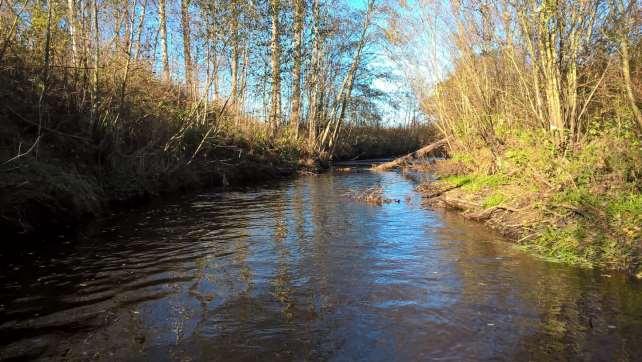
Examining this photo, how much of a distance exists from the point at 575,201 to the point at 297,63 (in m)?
21.7

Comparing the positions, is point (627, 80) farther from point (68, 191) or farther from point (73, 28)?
point (73, 28)

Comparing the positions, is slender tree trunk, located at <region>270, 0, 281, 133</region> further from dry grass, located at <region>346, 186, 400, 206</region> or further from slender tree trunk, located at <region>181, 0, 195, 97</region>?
dry grass, located at <region>346, 186, 400, 206</region>

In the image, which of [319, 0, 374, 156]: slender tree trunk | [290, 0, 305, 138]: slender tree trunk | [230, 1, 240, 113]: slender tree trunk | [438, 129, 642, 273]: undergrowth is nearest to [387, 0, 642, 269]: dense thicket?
[438, 129, 642, 273]: undergrowth

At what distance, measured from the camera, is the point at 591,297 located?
623 cm

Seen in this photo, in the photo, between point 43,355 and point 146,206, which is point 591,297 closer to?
point 43,355

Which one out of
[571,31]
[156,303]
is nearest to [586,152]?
[571,31]

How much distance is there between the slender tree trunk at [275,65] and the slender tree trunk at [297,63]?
151 cm

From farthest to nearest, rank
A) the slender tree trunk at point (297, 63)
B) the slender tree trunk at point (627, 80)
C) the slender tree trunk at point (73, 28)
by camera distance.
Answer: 1. the slender tree trunk at point (297, 63)
2. the slender tree trunk at point (73, 28)
3. the slender tree trunk at point (627, 80)

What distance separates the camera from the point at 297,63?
93.4 ft

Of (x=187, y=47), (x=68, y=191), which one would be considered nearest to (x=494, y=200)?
(x=68, y=191)

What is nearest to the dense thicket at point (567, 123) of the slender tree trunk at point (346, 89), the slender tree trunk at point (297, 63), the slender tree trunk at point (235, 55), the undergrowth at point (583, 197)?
the undergrowth at point (583, 197)

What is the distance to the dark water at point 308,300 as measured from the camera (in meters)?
4.91

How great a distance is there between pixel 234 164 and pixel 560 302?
677 inches

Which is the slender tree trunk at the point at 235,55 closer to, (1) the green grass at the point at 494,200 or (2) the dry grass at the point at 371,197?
(2) the dry grass at the point at 371,197
